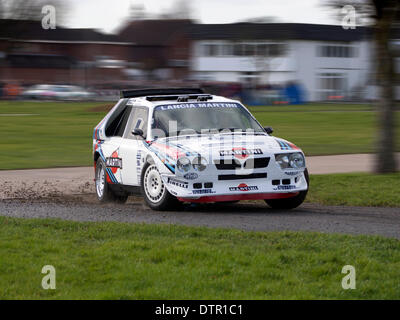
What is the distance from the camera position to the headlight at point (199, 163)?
10.1m

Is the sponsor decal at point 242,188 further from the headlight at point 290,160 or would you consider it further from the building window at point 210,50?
the building window at point 210,50

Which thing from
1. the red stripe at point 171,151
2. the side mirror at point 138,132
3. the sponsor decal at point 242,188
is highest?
the side mirror at point 138,132

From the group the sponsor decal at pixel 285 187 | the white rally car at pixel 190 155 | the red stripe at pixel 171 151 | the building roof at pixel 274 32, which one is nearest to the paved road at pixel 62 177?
the white rally car at pixel 190 155

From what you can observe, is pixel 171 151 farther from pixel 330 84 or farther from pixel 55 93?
pixel 330 84

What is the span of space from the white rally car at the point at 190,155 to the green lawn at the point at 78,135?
240 inches

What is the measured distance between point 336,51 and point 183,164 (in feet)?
257

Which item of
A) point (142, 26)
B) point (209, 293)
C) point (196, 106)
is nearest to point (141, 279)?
point (209, 293)

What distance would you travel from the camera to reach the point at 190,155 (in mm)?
10086

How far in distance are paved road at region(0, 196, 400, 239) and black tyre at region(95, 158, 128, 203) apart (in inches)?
12.9

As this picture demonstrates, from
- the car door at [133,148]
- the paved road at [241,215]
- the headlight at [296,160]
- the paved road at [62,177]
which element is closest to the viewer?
the paved road at [241,215]

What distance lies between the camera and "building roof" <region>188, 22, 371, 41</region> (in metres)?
72.1

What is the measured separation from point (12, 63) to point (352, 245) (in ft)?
270

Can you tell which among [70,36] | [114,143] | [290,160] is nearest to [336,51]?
[70,36]

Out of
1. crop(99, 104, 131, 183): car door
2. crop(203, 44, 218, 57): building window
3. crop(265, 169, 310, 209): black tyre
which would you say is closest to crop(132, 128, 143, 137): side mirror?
crop(99, 104, 131, 183): car door
